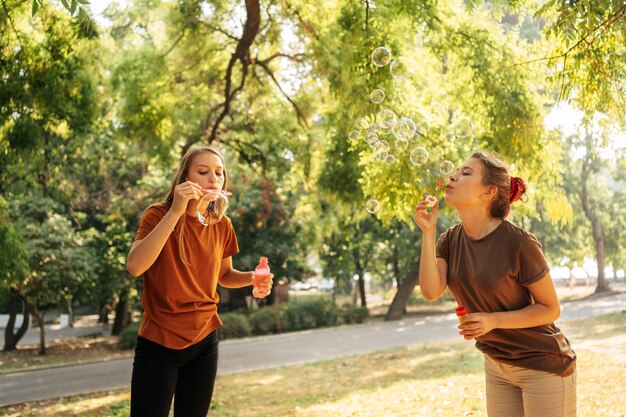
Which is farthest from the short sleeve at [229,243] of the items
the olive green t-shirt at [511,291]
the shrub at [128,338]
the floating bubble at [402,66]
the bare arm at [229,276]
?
the shrub at [128,338]

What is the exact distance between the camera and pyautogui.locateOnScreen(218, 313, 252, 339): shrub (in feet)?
65.8

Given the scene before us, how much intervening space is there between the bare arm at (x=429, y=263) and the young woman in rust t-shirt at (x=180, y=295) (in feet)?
2.61

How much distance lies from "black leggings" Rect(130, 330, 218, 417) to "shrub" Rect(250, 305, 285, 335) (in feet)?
60.1

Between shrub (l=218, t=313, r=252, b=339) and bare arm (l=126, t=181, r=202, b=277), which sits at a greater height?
bare arm (l=126, t=181, r=202, b=277)

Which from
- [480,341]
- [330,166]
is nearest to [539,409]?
[480,341]

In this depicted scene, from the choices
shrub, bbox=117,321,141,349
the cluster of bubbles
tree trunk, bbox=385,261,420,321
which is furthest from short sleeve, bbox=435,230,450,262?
tree trunk, bbox=385,261,420,321

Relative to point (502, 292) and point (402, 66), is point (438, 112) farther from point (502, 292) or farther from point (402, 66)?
point (502, 292)

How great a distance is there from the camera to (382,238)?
86.2ft

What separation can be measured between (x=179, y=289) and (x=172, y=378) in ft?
1.36

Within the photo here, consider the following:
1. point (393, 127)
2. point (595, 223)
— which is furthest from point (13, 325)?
point (595, 223)

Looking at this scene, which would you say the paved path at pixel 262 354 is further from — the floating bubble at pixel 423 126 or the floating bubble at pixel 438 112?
the floating bubble at pixel 423 126

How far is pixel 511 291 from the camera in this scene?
2.86 metres

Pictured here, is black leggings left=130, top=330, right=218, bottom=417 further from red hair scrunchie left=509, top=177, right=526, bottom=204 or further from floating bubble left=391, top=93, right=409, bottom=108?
floating bubble left=391, top=93, right=409, bottom=108

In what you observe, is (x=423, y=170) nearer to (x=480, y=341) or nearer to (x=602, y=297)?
(x=480, y=341)
